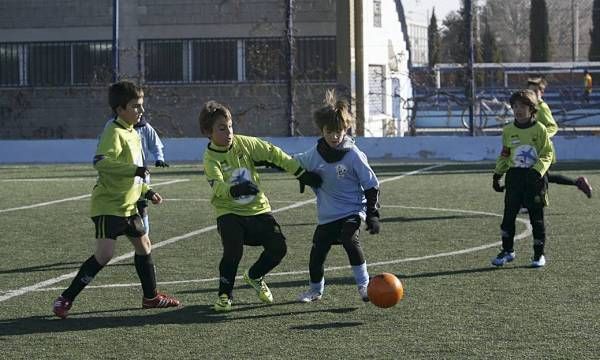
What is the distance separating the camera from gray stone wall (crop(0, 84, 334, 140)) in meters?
30.9

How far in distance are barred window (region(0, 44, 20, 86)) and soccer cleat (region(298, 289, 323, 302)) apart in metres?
26.9

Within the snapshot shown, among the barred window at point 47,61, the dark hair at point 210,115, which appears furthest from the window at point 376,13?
the dark hair at point 210,115

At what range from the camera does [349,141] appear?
8930 mm

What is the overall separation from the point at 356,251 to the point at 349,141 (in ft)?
2.60

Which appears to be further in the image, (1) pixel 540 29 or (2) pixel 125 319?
(1) pixel 540 29

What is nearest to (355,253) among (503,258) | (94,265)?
(94,265)

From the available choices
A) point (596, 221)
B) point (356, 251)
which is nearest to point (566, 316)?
point (356, 251)

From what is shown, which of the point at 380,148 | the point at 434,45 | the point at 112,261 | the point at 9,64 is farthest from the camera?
the point at 434,45

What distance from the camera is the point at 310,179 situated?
8.70m

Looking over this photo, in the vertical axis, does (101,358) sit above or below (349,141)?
below

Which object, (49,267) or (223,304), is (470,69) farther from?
(223,304)

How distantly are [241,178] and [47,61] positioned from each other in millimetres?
27004

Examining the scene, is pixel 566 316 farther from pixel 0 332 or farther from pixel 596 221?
pixel 596 221

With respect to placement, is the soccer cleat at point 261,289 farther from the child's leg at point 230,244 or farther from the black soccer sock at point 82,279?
the black soccer sock at point 82,279
